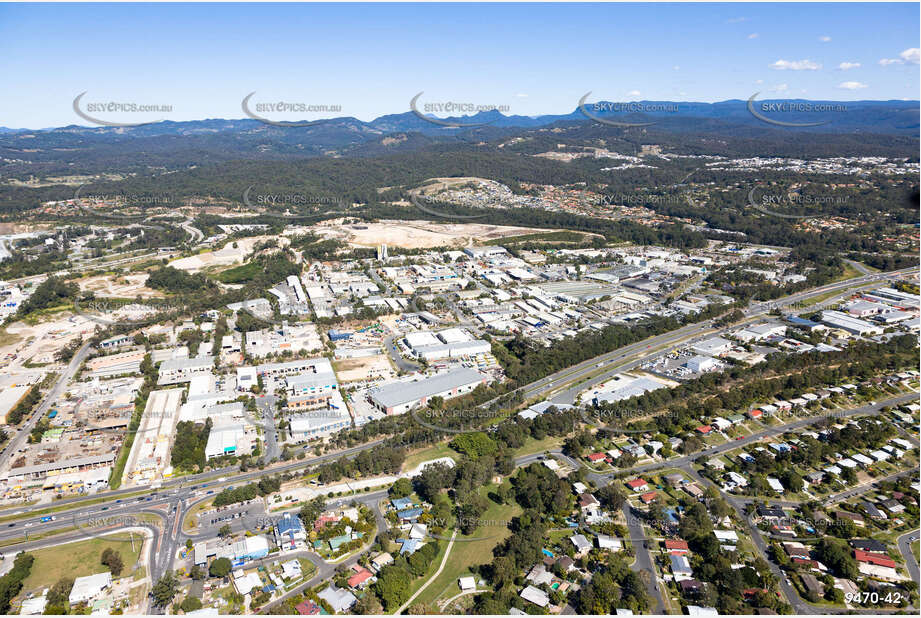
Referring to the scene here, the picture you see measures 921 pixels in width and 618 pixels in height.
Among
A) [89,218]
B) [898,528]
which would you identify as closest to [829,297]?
[898,528]

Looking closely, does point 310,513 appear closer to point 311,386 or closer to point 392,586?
point 392,586

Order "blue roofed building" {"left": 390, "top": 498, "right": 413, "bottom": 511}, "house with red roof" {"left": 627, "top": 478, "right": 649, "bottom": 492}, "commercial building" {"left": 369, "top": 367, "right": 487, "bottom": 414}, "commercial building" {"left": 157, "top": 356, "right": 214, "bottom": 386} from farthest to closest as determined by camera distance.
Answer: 1. "commercial building" {"left": 157, "top": 356, "right": 214, "bottom": 386}
2. "commercial building" {"left": 369, "top": 367, "right": 487, "bottom": 414}
3. "house with red roof" {"left": 627, "top": 478, "right": 649, "bottom": 492}
4. "blue roofed building" {"left": 390, "top": 498, "right": 413, "bottom": 511}

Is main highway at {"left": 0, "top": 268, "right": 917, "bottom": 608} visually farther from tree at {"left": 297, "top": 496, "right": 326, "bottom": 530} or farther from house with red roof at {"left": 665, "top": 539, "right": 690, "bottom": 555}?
house with red roof at {"left": 665, "top": 539, "right": 690, "bottom": 555}

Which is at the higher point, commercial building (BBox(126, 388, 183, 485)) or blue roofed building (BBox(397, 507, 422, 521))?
commercial building (BBox(126, 388, 183, 485))

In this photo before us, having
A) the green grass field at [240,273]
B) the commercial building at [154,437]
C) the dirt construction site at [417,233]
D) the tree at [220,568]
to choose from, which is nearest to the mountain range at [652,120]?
the dirt construction site at [417,233]

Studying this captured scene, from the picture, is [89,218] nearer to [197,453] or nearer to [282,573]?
[197,453]

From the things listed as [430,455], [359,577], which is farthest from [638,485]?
[359,577]

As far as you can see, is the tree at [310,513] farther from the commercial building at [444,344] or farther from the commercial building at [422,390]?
the commercial building at [444,344]

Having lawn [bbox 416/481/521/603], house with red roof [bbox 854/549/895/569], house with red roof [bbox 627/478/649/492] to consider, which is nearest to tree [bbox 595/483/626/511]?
house with red roof [bbox 627/478/649/492]
